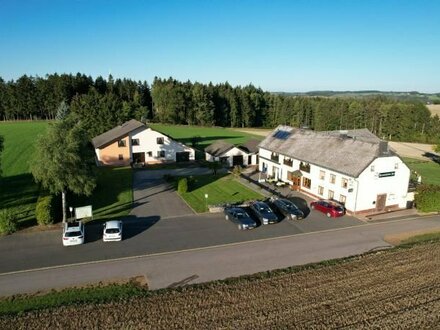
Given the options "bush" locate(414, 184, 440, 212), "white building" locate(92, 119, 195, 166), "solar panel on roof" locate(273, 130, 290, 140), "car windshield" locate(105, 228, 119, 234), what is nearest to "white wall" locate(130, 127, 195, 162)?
"white building" locate(92, 119, 195, 166)

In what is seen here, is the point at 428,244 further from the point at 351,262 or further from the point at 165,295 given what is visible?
the point at 165,295

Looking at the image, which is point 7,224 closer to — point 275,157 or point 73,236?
point 73,236

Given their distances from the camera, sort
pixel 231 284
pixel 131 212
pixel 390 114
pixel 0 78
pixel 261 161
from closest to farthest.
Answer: pixel 231 284, pixel 131 212, pixel 261 161, pixel 390 114, pixel 0 78

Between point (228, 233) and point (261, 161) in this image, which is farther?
point (261, 161)

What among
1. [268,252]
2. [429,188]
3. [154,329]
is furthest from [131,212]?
[429,188]

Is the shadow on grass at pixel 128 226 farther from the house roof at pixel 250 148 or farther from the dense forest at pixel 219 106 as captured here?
the dense forest at pixel 219 106

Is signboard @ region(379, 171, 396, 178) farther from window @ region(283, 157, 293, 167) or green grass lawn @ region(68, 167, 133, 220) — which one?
green grass lawn @ region(68, 167, 133, 220)
